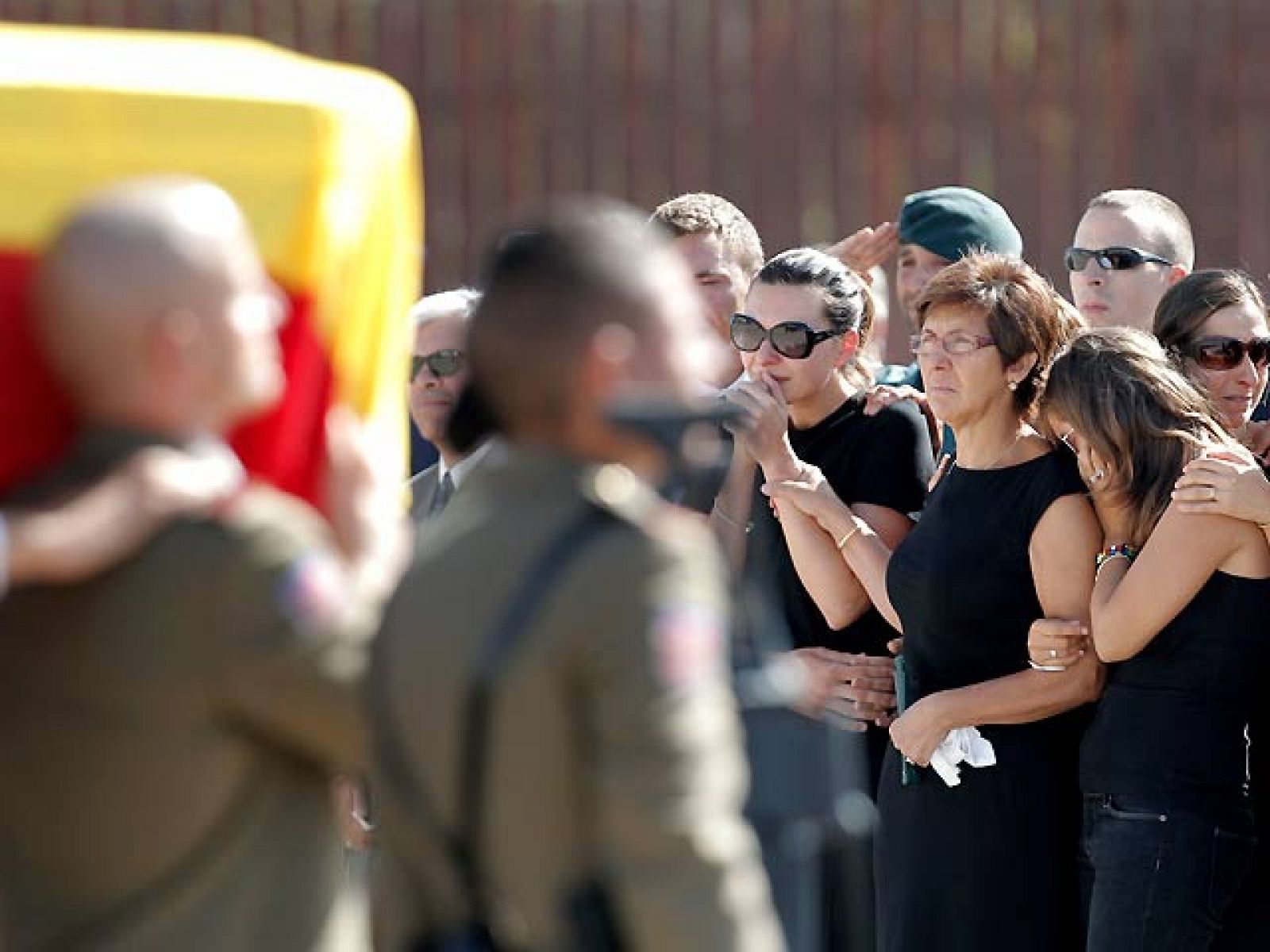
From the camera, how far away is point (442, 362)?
18.3 feet

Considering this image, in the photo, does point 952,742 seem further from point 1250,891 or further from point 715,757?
point 715,757

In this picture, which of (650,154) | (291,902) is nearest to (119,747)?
(291,902)

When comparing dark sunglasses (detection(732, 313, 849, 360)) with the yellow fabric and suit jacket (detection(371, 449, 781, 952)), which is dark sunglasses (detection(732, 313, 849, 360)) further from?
suit jacket (detection(371, 449, 781, 952))

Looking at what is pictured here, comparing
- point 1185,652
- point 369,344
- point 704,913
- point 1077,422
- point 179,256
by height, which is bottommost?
point 1185,652

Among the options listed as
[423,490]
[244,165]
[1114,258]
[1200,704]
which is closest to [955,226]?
[1114,258]

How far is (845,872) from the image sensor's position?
208 inches

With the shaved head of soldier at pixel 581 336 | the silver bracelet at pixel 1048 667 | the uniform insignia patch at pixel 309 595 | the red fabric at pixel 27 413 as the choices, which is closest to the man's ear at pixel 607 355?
the shaved head of soldier at pixel 581 336

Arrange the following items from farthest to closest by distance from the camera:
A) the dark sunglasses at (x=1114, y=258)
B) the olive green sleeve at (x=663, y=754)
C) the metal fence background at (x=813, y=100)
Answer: the metal fence background at (x=813, y=100) < the dark sunglasses at (x=1114, y=258) < the olive green sleeve at (x=663, y=754)

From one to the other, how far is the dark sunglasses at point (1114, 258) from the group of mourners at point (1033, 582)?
0.63m

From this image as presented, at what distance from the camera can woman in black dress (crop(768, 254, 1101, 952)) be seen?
16.2 ft

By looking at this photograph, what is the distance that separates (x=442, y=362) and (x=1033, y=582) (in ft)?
4.75

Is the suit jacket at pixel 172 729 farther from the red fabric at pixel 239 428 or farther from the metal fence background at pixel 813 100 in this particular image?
the metal fence background at pixel 813 100

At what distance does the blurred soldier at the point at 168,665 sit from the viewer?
2.62 m

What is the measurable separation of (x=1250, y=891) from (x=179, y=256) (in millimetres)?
2801
